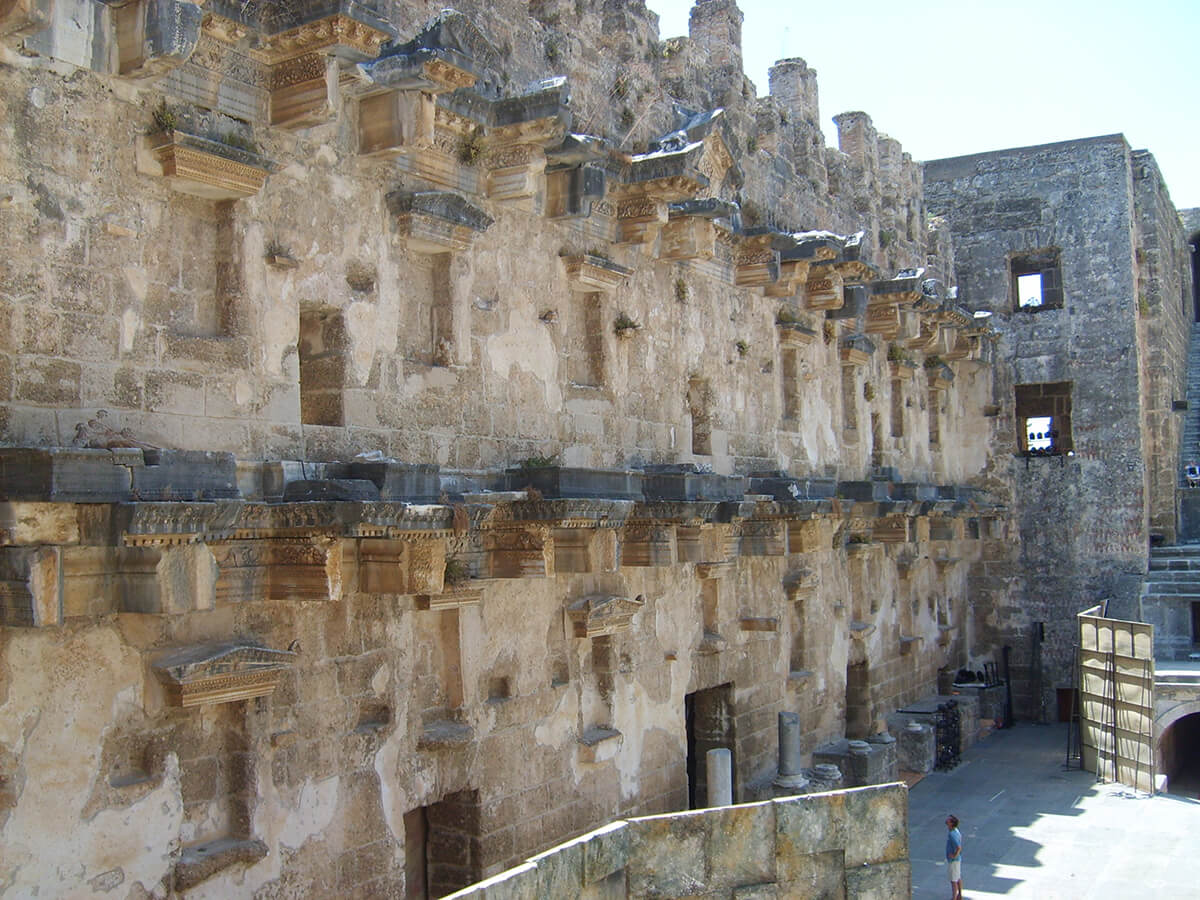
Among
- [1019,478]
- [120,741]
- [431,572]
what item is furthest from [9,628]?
[1019,478]

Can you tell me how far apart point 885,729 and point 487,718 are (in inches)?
336

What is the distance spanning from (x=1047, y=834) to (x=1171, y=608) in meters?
6.71

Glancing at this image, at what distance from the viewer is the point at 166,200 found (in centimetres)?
654

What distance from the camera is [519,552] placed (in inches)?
333

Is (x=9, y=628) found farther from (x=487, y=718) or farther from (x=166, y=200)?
(x=487, y=718)

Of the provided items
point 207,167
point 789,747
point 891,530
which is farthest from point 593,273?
point 891,530

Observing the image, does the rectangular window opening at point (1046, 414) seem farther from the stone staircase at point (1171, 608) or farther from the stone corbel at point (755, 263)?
the stone corbel at point (755, 263)

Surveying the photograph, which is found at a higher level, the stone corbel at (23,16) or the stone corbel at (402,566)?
the stone corbel at (23,16)

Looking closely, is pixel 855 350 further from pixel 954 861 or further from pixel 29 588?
pixel 29 588

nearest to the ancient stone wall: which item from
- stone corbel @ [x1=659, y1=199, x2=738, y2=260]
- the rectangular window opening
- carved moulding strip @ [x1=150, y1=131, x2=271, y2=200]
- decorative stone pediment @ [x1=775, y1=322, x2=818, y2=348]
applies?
the rectangular window opening

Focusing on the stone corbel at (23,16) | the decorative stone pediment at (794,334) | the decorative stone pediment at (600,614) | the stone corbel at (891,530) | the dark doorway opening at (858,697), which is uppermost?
the stone corbel at (23,16)

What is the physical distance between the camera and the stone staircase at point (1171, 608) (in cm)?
1853

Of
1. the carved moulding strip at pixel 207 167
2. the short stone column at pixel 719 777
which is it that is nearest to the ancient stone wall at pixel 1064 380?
the short stone column at pixel 719 777

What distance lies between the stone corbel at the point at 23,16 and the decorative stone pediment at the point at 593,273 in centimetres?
462
